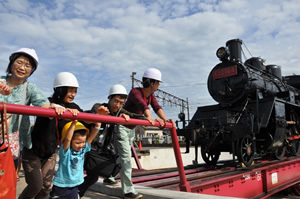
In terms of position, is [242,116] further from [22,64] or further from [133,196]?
[22,64]

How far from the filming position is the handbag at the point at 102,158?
263 cm

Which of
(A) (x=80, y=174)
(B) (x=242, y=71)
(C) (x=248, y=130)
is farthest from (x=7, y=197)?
(B) (x=242, y=71)

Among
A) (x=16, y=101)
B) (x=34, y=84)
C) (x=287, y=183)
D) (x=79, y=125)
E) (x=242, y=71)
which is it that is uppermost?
(x=242, y=71)

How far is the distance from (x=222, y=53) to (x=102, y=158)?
648 cm

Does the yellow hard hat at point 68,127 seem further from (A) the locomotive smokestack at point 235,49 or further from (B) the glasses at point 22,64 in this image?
(A) the locomotive smokestack at point 235,49

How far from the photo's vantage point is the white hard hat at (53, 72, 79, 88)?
7.94 feet

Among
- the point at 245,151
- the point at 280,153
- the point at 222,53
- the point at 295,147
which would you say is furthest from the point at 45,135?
the point at 295,147

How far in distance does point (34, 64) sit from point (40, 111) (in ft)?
2.25

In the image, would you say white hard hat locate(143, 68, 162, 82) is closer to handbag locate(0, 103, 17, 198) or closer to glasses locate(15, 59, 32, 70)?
glasses locate(15, 59, 32, 70)

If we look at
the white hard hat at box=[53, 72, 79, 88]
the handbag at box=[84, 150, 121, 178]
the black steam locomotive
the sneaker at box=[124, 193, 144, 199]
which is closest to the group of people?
the white hard hat at box=[53, 72, 79, 88]

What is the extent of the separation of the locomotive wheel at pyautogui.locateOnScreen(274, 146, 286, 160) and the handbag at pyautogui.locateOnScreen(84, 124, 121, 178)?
21.8 feet

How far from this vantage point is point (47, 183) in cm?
249

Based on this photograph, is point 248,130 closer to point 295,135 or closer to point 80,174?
point 295,135

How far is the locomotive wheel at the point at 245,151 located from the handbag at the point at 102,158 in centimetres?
446
